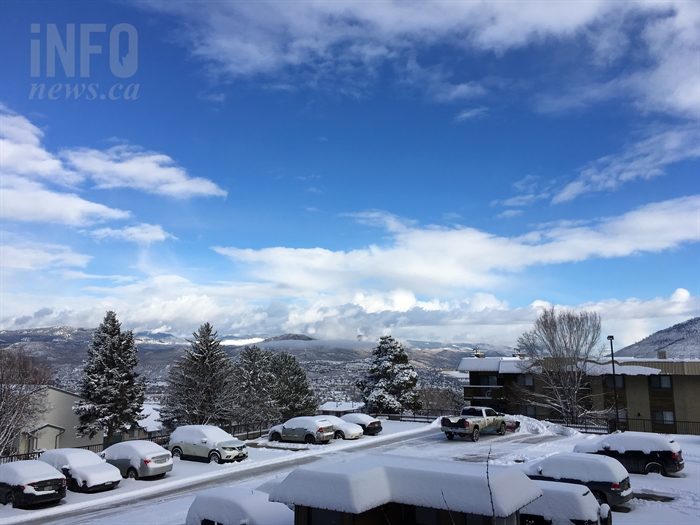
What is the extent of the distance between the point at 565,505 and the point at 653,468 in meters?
11.1

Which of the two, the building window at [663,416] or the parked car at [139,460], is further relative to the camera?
the building window at [663,416]

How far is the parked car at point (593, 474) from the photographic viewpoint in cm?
1574

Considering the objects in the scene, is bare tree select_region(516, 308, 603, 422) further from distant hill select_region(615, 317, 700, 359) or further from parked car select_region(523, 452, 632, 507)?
distant hill select_region(615, 317, 700, 359)

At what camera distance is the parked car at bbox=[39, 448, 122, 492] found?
60.6ft

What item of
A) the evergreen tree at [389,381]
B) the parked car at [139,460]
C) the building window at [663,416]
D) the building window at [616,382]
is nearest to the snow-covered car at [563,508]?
the parked car at [139,460]

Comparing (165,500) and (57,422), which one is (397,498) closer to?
(165,500)

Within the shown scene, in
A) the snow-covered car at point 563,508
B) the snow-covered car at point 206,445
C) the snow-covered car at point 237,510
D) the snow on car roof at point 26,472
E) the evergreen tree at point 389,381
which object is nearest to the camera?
the snow-covered car at point 237,510

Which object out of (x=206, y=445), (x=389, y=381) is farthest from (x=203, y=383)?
(x=206, y=445)

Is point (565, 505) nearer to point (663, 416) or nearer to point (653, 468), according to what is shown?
point (653, 468)

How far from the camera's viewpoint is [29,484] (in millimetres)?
16438

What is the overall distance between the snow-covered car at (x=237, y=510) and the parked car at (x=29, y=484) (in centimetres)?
695

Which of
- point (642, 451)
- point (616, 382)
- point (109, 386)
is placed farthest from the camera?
point (616, 382)

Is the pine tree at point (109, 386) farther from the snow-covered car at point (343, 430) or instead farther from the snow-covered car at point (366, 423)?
the snow-covered car at point (343, 430)

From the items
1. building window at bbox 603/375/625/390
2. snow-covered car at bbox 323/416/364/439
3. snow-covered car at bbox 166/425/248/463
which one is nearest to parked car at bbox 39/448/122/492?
snow-covered car at bbox 166/425/248/463
